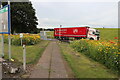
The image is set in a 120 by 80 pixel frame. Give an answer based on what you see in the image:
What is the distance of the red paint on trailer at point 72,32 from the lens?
2265cm

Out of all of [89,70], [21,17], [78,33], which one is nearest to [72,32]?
[78,33]

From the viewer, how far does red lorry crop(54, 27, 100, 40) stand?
2197 centimetres

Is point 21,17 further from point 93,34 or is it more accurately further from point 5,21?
point 5,21

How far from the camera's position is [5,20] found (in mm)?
5422

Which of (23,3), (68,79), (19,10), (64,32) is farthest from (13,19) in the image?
(68,79)

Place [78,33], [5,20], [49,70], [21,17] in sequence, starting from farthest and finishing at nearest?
[21,17]
[78,33]
[5,20]
[49,70]

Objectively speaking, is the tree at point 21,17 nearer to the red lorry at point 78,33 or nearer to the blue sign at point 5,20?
the red lorry at point 78,33

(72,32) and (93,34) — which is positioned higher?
(72,32)

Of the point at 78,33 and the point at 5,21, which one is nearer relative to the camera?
the point at 5,21

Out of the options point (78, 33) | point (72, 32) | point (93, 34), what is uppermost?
point (72, 32)

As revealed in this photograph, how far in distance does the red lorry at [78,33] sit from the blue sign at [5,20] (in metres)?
18.6

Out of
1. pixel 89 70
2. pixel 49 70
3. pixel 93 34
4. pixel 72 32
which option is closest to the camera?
pixel 49 70

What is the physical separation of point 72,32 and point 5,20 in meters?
20.4

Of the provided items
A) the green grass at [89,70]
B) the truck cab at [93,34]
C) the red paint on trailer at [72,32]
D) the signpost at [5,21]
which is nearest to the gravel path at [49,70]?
the green grass at [89,70]
